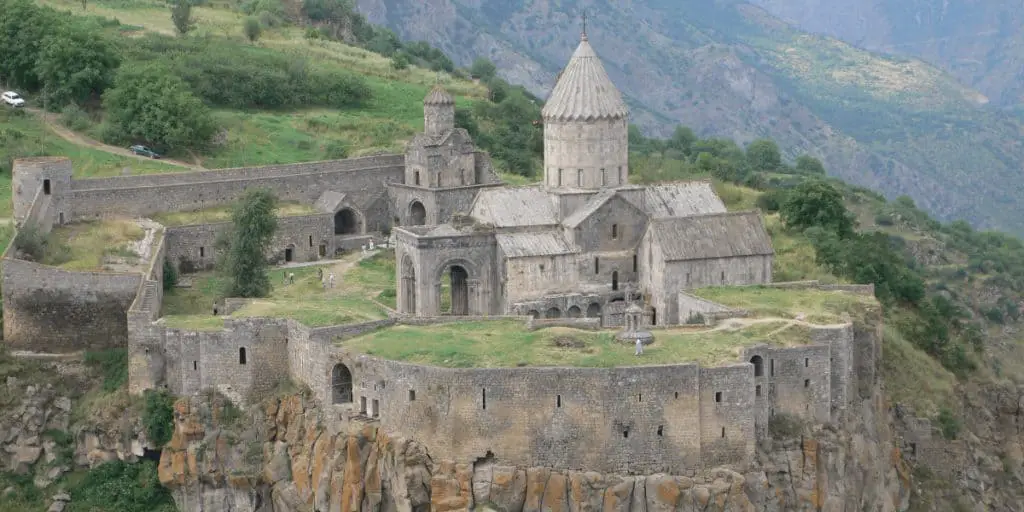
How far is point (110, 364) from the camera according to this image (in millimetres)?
53781

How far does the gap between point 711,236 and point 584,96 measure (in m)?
6.04

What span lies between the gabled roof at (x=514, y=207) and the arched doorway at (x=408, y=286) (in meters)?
2.72

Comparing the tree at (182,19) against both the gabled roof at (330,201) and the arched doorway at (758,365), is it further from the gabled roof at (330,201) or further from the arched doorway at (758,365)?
the arched doorway at (758,365)

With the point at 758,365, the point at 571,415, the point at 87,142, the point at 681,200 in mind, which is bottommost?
the point at 571,415

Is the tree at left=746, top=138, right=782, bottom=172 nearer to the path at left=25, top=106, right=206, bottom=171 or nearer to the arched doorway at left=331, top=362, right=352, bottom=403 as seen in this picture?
the path at left=25, top=106, right=206, bottom=171

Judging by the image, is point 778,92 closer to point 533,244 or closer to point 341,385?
point 533,244

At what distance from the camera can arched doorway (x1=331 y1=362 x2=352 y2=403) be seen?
49812 millimetres

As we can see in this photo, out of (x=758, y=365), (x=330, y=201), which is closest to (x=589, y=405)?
(x=758, y=365)

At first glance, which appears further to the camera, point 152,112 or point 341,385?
point 152,112

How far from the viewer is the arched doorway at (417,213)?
68250mm

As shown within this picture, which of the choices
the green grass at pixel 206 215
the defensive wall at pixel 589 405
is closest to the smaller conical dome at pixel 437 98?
A: the green grass at pixel 206 215

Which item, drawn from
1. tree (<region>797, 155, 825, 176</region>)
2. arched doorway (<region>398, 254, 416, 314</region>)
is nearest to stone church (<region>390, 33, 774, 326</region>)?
arched doorway (<region>398, 254, 416, 314</region>)

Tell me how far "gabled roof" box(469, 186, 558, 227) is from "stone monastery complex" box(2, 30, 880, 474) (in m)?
0.08

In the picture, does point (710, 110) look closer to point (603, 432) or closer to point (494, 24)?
point (494, 24)
